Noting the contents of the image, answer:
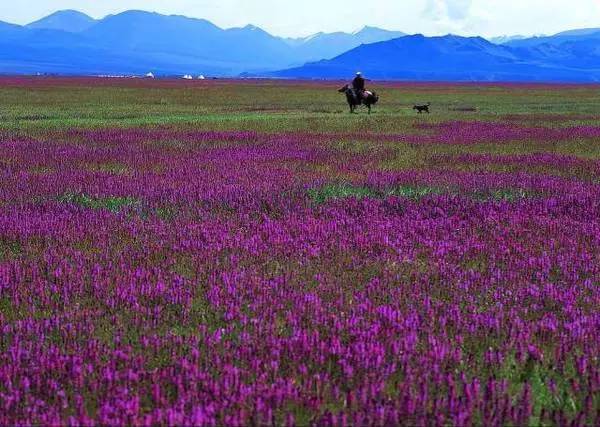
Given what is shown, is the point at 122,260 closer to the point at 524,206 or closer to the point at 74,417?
the point at 74,417

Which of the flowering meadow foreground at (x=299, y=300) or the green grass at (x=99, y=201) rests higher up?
the green grass at (x=99, y=201)

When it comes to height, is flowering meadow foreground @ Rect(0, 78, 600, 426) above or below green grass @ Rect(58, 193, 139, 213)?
below

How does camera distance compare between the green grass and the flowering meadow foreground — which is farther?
the green grass

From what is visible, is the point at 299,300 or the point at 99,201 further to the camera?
the point at 99,201

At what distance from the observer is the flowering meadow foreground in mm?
3188

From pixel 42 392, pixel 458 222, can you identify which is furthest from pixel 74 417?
pixel 458 222

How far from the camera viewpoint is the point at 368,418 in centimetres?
298

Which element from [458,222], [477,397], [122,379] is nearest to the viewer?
[477,397]

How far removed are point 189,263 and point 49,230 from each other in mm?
1934

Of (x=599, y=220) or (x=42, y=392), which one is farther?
(x=599, y=220)

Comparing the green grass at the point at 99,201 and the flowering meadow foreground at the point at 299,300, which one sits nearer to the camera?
the flowering meadow foreground at the point at 299,300

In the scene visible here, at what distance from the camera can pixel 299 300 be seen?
186 inches

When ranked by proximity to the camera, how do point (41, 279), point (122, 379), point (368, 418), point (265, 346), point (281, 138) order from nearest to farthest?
point (368, 418)
point (122, 379)
point (265, 346)
point (41, 279)
point (281, 138)

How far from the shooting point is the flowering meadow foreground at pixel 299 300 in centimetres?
319
